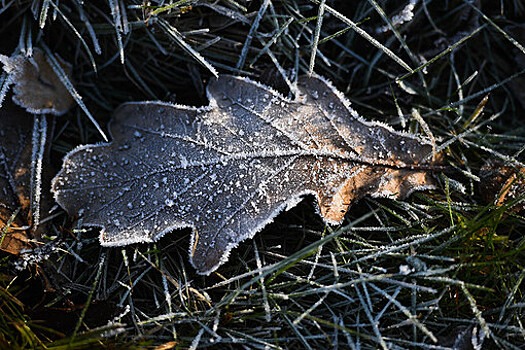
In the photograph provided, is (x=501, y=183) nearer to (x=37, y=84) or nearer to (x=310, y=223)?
(x=310, y=223)

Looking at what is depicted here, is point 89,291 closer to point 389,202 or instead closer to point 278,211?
point 278,211

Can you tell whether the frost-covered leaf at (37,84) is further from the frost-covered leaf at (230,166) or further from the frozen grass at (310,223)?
the frost-covered leaf at (230,166)

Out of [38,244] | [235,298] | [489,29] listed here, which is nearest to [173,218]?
[235,298]

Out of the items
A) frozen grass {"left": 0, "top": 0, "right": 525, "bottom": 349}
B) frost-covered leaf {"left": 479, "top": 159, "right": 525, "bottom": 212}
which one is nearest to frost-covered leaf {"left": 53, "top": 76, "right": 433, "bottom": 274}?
frozen grass {"left": 0, "top": 0, "right": 525, "bottom": 349}

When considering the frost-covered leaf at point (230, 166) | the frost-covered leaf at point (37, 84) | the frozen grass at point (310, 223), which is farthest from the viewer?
the frost-covered leaf at point (37, 84)

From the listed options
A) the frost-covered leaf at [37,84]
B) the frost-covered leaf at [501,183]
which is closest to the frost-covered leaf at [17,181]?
the frost-covered leaf at [37,84]

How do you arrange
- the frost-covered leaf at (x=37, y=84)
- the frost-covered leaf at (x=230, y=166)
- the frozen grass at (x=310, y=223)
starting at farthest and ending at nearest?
the frost-covered leaf at (x=37, y=84)
the frost-covered leaf at (x=230, y=166)
the frozen grass at (x=310, y=223)
